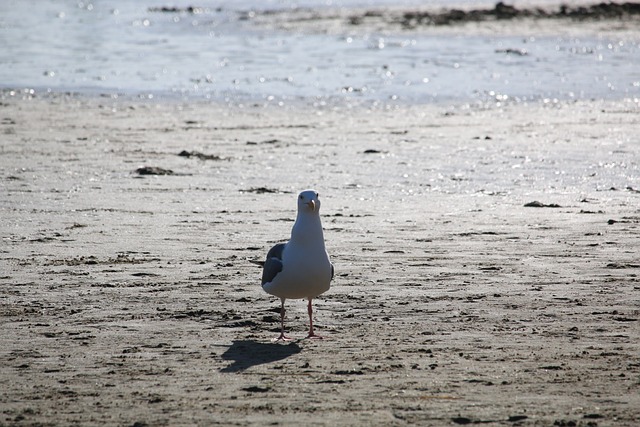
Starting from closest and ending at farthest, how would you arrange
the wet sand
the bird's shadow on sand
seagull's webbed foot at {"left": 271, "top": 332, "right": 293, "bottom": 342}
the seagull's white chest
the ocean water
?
1. the wet sand
2. the bird's shadow on sand
3. the seagull's white chest
4. seagull's webbed foot at {"left": 271, "top": 332, "right": 293, "bottom": 342}
5. the ocean water

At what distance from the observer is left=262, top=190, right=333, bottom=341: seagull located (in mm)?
7934

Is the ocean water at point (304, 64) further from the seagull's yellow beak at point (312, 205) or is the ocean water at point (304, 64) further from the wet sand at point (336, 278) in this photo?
the seagull's yellow beak at point (312, 205)

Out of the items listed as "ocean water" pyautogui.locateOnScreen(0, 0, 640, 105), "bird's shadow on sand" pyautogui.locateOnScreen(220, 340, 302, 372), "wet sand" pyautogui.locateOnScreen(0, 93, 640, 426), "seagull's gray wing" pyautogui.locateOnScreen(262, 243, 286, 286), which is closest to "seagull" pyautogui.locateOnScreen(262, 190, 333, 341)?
"seagull's gray wing" pyautogui.locateOnScreen(262, 243, 286, 286)

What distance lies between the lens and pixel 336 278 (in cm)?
970

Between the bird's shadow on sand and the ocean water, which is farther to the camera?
the ocean water

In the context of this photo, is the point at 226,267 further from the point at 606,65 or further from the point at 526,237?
the point at 606,65

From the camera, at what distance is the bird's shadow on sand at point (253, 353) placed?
24.4 ft

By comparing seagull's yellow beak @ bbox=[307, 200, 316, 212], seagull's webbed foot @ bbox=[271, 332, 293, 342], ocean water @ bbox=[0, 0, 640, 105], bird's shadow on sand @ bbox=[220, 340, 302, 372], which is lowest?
seagull's webbed foot @ bbox=[271, 332, 293, 342]

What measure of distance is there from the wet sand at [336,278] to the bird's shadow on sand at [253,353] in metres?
0.03

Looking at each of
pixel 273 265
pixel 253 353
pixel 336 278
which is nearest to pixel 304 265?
pixel 273 265

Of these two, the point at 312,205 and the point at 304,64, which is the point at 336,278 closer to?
the point at 312,205

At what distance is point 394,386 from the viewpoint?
6.93 meters

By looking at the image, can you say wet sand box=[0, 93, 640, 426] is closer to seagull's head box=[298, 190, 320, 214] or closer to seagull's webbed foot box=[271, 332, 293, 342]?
seagull's webbed foot box=[271, 332, 293, 342]

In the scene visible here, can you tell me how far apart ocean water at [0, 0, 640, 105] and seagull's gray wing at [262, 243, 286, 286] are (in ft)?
44.3
